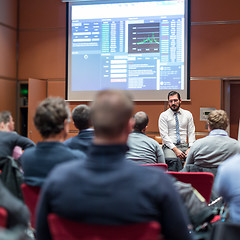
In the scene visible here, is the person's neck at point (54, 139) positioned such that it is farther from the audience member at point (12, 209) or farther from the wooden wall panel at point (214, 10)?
the wooden wall panel at point (214, 10)

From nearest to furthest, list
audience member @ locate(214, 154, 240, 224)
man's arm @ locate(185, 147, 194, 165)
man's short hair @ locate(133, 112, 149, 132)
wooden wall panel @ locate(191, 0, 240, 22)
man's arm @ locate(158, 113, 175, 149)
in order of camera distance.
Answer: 1. audience member @ locate(214, 154, 240, 224)
2. man's arm @ locate(185, 147, 194, 165)
3. man's short hair @ locate(133, 112, 149, 132)
4. man's arm @ locate(158, 113, 175, 149)
5. wooden wall panel @ locate(191, 0, 240, 22)

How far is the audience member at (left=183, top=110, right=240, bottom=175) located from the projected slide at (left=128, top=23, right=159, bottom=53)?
3.27m

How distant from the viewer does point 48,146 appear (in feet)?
6.09

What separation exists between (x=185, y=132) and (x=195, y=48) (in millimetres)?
1759

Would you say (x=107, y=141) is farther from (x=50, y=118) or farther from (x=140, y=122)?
(x=140, y=122)

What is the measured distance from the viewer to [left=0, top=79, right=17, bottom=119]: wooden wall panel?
6672mm

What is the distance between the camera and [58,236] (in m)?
1.22

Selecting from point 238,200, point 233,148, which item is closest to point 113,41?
point 233,148

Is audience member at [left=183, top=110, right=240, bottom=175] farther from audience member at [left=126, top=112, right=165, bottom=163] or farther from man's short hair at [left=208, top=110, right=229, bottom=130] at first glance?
audience member at [left=126, top=112, right=165, bottom=163]

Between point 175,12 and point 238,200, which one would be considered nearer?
point 238,200

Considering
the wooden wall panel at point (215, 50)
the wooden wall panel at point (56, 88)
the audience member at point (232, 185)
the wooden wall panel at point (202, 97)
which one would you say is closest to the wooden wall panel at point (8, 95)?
the wooden wall panel at point (56, 88)

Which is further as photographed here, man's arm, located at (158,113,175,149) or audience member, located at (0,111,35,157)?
man's arm, located at (158,113,175,149)

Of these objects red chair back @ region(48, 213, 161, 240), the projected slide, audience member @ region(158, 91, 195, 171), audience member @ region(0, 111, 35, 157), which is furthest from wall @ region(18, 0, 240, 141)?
red chair back @ region(48, 213, 161, 240)

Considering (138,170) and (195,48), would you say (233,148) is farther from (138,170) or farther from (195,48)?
(195,48)
